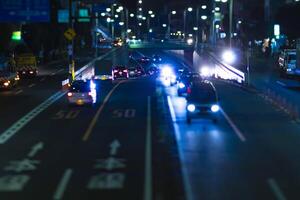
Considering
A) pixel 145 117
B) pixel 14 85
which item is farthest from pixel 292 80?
pixel 145 117

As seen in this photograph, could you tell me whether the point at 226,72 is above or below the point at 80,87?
below

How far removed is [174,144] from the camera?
26.0m

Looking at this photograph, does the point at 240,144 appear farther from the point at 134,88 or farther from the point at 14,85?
the point at 14,85

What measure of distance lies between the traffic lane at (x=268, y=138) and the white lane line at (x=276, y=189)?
59 mm

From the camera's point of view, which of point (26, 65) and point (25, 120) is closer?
point (25, 120)

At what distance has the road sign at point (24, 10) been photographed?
57.5m

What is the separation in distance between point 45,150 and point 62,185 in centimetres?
659

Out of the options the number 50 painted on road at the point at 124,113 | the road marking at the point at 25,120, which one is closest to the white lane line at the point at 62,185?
the road marking at the point at 25,120

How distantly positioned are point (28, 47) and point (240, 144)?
94.7m

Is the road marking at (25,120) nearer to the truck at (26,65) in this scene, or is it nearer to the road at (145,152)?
the road at (145,152)

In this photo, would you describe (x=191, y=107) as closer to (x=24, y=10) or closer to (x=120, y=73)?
(x=24, y=10)

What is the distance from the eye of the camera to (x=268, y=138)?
28.0m

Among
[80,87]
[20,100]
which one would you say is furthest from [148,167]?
[20,100]

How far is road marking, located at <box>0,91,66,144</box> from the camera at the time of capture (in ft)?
94.2
